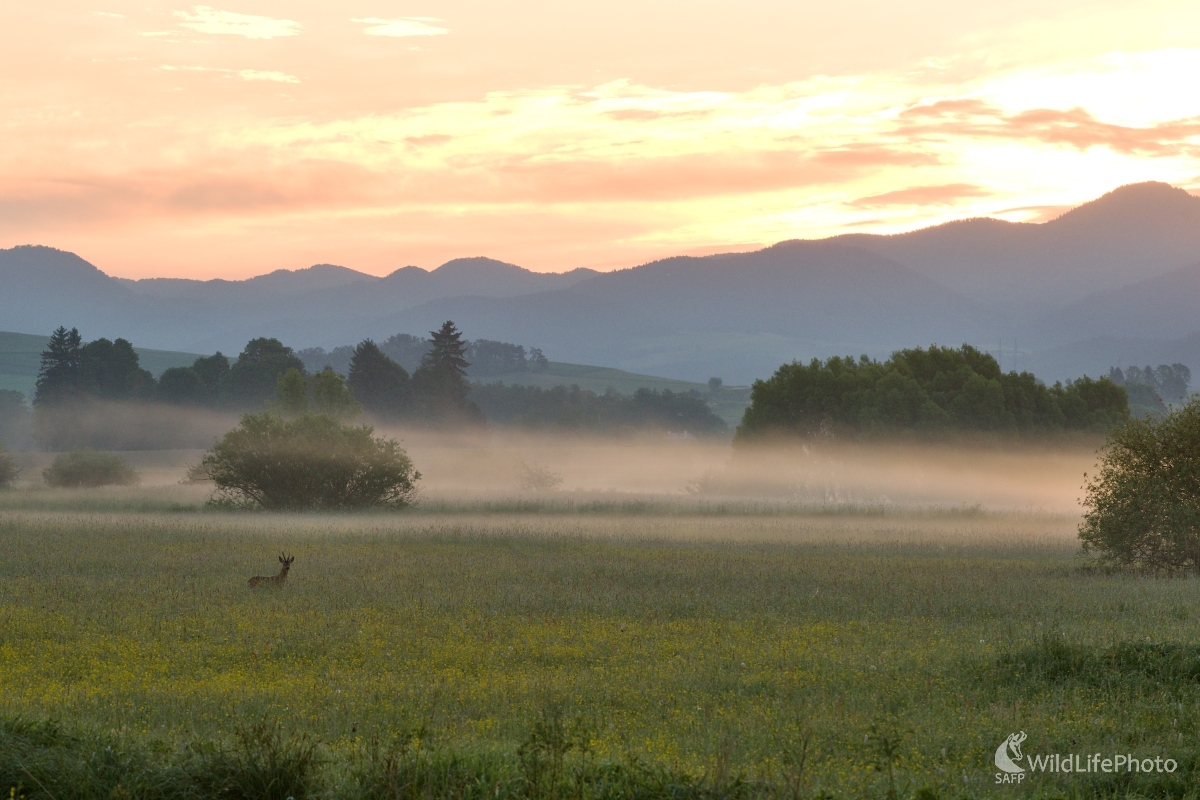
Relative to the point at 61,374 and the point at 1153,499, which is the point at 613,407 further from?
the point at 1153,499

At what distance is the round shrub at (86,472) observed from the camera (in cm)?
7931

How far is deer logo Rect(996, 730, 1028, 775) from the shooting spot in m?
10.1

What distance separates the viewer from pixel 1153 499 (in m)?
27.8

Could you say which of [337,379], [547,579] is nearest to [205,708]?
[547,579]

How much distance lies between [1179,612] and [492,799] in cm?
1604

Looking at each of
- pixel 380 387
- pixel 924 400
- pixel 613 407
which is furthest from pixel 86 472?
pixel 613 407

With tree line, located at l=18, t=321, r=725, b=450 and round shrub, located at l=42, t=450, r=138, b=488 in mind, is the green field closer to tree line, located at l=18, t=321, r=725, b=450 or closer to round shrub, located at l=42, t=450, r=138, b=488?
round shrub, located at l=42, t=450, r=138, b=488

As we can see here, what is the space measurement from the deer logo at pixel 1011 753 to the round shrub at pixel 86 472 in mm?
80057

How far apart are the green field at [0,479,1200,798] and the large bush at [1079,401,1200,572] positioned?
1964mm

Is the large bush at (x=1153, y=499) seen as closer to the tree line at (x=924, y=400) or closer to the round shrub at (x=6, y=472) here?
the tree line at (x=924, y=400)

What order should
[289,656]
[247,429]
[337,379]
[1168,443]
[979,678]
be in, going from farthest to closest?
1. [337,379]
2. [247,429]
3. [1168,443]
4. [289,656]
5. [979,678]

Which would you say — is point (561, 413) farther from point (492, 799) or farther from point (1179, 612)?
point (492, 799)

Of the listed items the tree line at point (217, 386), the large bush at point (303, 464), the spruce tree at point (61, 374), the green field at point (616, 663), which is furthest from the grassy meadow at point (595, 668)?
the spruce tree at point (61, 374)

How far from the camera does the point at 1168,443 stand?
28250 millimetres
